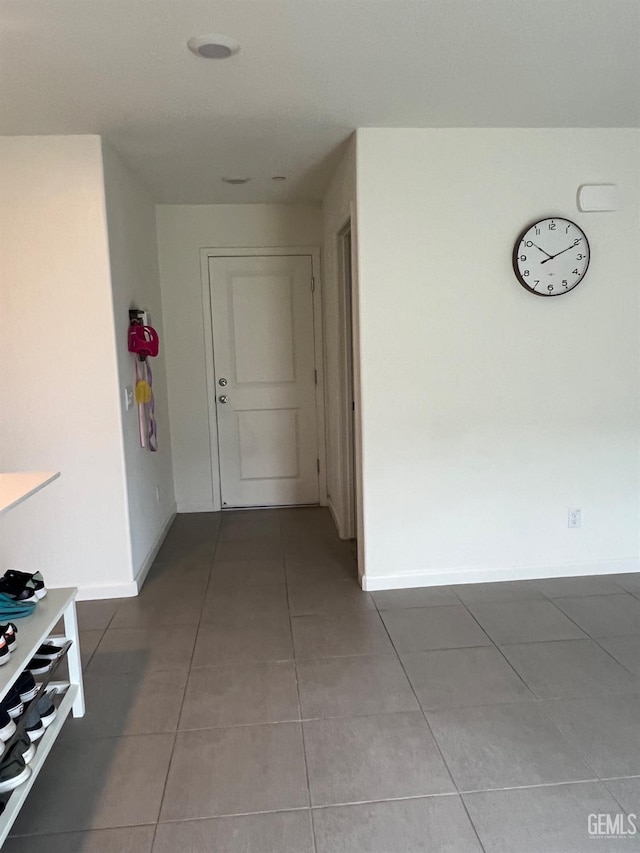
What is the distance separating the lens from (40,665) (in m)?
2.05

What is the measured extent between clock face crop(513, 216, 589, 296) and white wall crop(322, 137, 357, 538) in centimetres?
94

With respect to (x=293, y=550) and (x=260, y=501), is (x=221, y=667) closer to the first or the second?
(x=293, y=550)

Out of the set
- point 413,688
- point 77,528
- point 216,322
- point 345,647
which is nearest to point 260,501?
point 216,322

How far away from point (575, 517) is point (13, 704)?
2787 millimetres

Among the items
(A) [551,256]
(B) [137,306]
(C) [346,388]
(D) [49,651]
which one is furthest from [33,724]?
(A) [551,256]

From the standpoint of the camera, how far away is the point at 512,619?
292 centimetres

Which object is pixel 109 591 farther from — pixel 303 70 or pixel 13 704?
pixel 303 70

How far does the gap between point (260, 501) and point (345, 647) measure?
2.36 meters

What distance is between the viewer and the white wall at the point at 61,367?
3008 millimetres

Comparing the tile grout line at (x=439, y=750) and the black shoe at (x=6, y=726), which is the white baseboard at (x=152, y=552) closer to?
the tile grout line at (x=439, y=750)

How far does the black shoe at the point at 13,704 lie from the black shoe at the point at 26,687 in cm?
2

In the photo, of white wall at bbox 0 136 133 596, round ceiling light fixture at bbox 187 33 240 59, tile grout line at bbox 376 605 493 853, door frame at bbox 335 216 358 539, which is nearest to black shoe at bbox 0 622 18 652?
tile grout line at bbox 376 605 493 853

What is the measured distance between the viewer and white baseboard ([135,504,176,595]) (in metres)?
3.42

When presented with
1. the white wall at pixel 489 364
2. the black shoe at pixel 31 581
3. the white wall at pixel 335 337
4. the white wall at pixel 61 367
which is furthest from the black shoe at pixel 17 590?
the white wall at pixel 335 337
